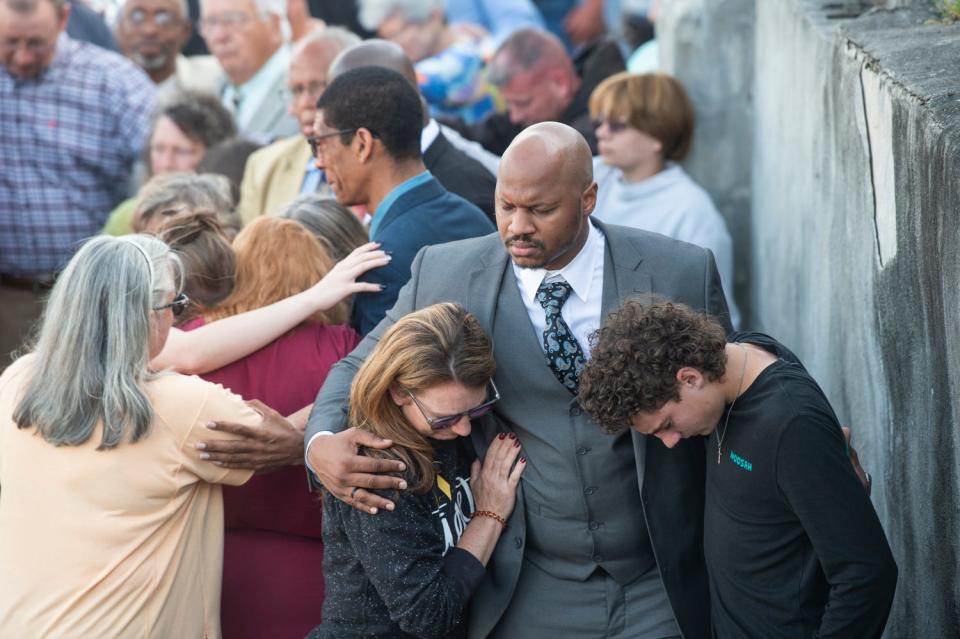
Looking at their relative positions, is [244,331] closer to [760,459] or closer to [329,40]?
[760,459]

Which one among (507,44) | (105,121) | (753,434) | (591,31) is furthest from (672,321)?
(591,31)

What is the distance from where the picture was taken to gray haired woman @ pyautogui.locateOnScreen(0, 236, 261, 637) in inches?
130

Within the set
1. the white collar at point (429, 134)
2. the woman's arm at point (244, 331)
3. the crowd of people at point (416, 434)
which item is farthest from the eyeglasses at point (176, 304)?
the white collar at point (429, 134)

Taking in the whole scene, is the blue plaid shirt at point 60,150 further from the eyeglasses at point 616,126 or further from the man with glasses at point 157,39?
the eyeglasses at point 616,126

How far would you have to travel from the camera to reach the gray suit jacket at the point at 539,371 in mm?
3242

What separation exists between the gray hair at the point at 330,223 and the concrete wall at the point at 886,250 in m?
1.65

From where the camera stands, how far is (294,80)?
19.9 feet

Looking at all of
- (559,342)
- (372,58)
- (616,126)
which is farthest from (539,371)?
(616,126)

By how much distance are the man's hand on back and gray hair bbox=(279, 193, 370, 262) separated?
1290mm

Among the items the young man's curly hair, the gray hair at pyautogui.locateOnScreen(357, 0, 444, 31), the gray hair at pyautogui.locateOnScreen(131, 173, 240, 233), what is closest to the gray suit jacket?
the young man's curly hair

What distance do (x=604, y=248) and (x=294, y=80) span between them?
3.05 meters

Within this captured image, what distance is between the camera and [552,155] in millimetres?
3291

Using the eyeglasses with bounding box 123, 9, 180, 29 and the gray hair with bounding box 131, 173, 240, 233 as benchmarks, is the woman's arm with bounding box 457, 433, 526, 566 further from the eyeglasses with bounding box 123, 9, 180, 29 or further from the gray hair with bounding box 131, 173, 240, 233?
the eyeglasses with bounding box 123, 9, 180, 29

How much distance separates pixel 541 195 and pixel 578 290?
0.93 ft
